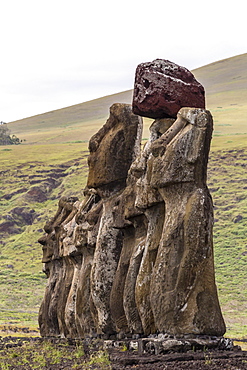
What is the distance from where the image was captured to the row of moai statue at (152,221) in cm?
996

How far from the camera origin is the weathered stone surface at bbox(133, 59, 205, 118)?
1180 cm

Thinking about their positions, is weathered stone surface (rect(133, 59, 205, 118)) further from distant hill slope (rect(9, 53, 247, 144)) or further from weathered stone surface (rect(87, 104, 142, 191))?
distant hill slope (rect(9, 53, 247, 144))

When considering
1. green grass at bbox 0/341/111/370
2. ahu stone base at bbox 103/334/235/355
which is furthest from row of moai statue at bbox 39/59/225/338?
green grass at bbox 0/341/111/370

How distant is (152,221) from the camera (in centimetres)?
1107

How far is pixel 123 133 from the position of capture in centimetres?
1405

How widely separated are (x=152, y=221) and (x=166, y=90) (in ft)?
Result: 7.34

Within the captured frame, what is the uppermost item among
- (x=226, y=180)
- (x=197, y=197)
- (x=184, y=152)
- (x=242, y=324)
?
(x=184, y=152)

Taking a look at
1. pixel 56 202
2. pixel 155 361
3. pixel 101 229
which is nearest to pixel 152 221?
pixel 155 361

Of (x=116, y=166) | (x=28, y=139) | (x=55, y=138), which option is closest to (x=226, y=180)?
(x=116, y=166)

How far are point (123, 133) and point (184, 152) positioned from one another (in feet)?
12.6

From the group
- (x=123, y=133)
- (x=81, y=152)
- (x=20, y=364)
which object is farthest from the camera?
(x=81, y=152)

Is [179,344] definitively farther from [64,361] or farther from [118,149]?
[118,149]

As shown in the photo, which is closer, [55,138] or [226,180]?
[226,180]

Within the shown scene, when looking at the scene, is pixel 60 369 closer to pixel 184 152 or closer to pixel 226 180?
pixel 184 152
